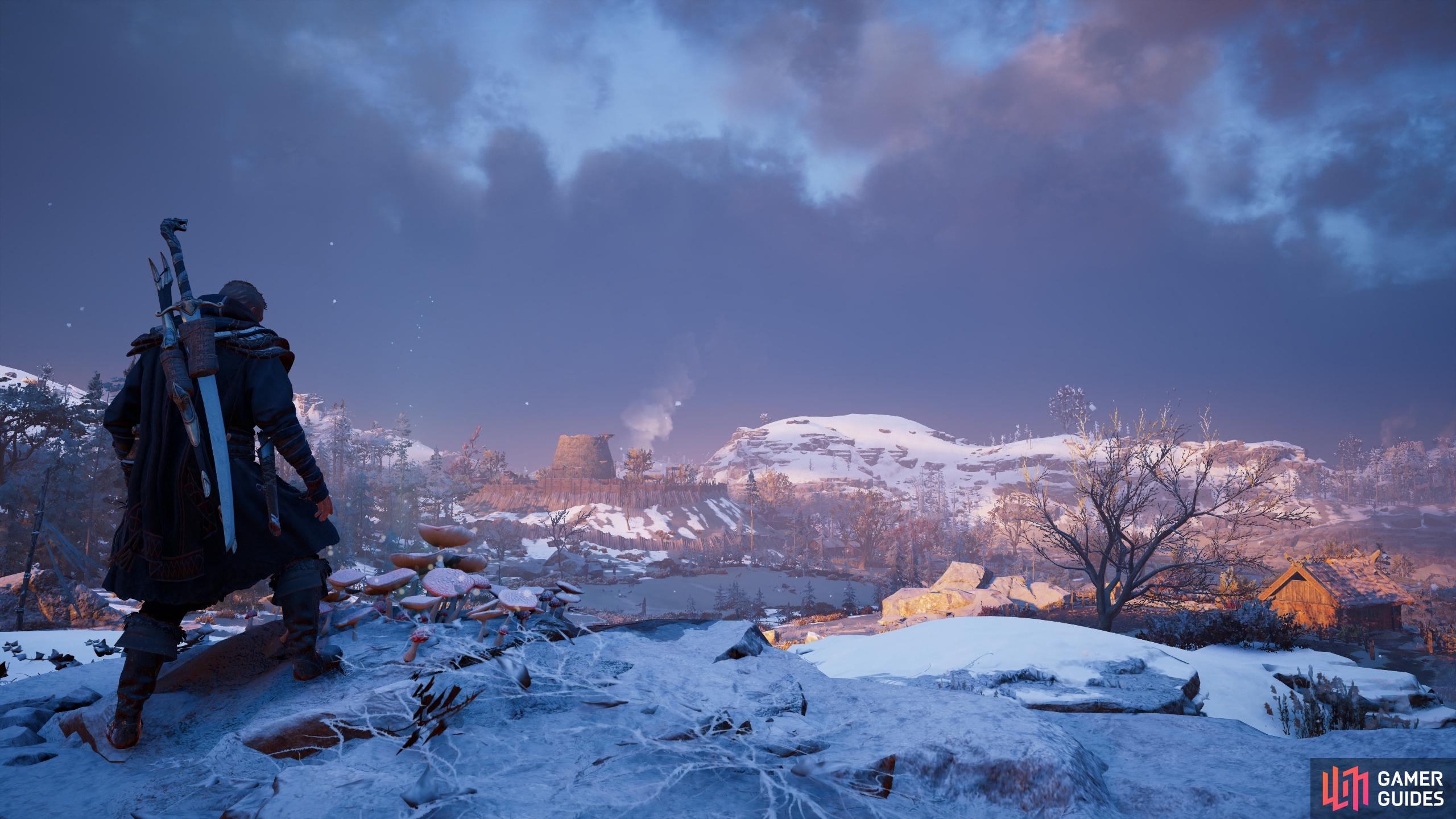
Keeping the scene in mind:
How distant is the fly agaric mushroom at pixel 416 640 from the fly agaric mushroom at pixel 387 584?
0.74 metres

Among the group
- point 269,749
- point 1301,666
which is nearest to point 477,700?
point 269,749

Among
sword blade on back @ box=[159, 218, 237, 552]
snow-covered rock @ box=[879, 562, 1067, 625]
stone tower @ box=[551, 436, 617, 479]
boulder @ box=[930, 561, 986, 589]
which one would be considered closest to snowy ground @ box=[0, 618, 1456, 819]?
sword blade on back @ box=[159, 218, 237, 552]

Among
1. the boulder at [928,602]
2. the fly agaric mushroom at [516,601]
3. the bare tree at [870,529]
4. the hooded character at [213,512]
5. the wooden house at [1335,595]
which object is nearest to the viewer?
the hooded character at [213,512]

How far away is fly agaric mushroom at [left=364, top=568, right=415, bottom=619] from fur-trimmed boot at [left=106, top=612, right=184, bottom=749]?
96cm

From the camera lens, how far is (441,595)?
3.54 meters

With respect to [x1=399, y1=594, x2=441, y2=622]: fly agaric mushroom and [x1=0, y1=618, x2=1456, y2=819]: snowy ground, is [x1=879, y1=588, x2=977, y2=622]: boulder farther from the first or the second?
[x1=0, y1=618, x2=1456, y2=819]: snowy ground

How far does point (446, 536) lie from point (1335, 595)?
81.9 feet

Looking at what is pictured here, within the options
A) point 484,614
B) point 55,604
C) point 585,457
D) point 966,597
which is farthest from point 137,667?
point 585,457

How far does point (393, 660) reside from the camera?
130 inches

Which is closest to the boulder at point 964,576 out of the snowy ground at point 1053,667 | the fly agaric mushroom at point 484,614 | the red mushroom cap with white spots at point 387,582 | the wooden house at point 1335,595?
the wooden house at point 1335,595

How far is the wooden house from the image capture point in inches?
724

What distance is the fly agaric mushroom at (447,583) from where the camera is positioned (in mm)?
3551

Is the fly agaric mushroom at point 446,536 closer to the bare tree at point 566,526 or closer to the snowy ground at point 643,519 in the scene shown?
the bare tree at point 566,526

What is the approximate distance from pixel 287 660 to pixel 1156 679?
5094 mm
